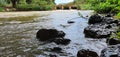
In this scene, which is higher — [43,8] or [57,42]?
[57,42]

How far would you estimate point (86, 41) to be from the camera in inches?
448

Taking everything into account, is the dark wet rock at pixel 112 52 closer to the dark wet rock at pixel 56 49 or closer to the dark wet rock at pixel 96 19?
the dark wet rock at pixel 56 49

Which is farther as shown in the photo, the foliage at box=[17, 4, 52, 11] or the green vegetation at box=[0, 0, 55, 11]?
the green vegetation at box=[0, 0, 55, 11]

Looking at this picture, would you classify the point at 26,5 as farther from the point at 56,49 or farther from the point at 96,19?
the point at 56,49

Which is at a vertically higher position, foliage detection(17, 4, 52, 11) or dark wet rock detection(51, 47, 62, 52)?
dark wet rock detection(51, 47, 62, 52)

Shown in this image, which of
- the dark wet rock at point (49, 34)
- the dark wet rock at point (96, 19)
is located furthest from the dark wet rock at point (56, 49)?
the dark wet rock at point (96, 19)

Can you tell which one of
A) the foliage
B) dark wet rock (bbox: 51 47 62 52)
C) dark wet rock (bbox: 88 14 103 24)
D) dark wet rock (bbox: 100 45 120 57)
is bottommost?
the foliage

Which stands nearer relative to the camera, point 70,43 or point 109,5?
point 70,43

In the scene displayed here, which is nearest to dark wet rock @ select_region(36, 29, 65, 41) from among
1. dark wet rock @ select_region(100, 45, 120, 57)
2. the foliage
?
dark wet rock @ select_region(100, 45, 120, 57)

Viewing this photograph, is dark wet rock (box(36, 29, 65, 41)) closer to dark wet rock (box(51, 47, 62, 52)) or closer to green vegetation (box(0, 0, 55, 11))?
dark wet rock (box(51, 47, 62, 52))

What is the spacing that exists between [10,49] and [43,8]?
38.0 meters

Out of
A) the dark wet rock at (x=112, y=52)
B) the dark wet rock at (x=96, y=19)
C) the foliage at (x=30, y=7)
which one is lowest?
the foliage at (x=30, y=7)

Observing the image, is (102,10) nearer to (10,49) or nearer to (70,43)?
(70,43)

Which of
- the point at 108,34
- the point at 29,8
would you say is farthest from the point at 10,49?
the point at 29,8
